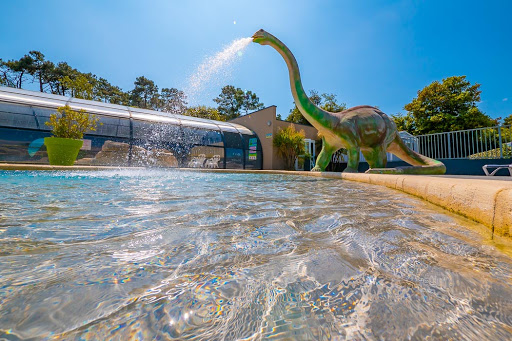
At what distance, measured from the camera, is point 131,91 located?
30938 millimetres

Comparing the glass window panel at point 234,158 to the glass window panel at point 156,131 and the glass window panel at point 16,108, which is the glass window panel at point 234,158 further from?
the glass window panel at point 16,108

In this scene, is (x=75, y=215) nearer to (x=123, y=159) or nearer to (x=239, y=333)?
(x=239, y=333)

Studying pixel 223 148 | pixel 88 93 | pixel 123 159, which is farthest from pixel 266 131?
pixel 88 93

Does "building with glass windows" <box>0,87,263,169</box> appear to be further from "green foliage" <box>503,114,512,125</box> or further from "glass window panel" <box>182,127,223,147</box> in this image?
"green foliage" <box>503,114,512,125</box>

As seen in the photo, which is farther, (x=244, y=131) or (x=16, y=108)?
(x=244, y=131)

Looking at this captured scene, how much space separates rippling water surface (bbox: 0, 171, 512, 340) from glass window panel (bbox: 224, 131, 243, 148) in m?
12.3

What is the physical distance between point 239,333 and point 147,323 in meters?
0.20

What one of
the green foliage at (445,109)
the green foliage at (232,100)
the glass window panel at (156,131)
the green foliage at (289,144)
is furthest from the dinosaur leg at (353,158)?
the green foliage at (232,100)

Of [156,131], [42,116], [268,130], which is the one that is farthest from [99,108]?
[268,130]

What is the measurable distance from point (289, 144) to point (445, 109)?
14318 millimetres

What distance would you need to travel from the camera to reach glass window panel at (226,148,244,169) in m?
13.3

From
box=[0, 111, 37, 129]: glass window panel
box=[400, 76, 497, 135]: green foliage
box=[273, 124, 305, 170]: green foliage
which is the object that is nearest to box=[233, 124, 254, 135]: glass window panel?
box=[273, 124, 305, 170]: green foliage

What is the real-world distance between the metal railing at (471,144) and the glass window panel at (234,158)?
8.98 m

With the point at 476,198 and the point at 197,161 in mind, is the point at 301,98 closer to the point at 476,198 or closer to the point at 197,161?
the point at 476,198
